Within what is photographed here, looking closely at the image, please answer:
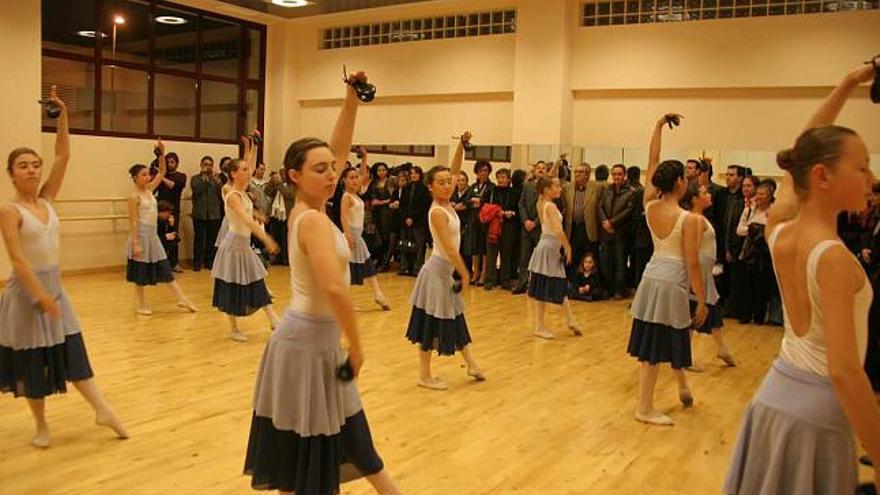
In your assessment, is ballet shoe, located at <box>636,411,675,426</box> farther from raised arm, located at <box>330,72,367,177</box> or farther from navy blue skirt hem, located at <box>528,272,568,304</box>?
raised arm, located at <box>330,72,367,177</box>

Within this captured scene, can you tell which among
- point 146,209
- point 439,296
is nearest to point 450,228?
point 439,296

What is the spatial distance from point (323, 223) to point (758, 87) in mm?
8556

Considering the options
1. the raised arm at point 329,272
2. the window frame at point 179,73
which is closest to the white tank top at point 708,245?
the raised arm at point 329,272

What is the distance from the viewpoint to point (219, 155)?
12.7 m

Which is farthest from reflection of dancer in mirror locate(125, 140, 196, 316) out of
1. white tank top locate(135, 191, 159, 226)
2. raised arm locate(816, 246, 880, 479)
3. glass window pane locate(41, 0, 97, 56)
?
raised arm locate(816, 246, 880, 479)

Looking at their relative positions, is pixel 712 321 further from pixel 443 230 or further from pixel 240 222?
pixel 240 222

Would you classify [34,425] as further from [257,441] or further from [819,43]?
[819,43]

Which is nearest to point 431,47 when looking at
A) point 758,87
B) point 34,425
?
point 758,87

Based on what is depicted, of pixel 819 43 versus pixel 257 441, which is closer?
pixel 257 441

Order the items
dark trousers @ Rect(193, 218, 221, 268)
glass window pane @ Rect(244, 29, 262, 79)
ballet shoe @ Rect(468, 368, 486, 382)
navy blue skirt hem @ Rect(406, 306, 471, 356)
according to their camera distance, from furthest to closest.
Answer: glass window pane @ Rect(244, 29, 262, 79) < dark trousers @ Rect(193, 218, 221, 268) < ballet shoe @ Rect(468, 368, 486, 382) < navy blue skirt hem @ Rect(406, 306, 471, 356)

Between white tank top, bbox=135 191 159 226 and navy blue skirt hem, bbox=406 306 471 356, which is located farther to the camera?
white tank top, bbox=135 191 159 226

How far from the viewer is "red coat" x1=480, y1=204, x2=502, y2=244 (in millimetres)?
10453

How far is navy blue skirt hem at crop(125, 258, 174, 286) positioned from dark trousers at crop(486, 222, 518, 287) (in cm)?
429

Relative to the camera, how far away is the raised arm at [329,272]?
94.3 inches
